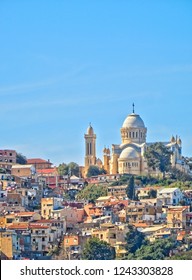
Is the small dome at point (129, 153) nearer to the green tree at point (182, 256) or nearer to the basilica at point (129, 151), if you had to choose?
the basilica at point (129, 151)

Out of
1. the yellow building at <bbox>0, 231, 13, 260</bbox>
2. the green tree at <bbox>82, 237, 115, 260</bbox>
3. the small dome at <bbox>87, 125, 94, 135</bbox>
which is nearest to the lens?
the yellow building at <bbox>0, 231, 13, 260</bbox>

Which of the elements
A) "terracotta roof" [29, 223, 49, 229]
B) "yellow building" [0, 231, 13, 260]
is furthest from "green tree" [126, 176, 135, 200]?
"yellow building" [0, 231, 13, 260]

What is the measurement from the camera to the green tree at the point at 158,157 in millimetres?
56188

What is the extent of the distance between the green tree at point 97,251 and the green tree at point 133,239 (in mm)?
1081

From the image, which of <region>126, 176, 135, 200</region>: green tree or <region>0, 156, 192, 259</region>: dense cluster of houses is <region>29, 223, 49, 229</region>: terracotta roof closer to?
<region>0, 156, 192, 259</region>: dense cluster of houses

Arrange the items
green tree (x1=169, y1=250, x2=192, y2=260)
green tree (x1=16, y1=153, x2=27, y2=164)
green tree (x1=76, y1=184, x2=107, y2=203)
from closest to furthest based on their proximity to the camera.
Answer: green tree (x1=169, y1=250, x2=192, y2=260), green tree (x1=76, y1=184, x2=107, y2=203), green tree (x1=16, y1=153, x2=27, y2=164)

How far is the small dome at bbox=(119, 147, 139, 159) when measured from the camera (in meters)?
57.5

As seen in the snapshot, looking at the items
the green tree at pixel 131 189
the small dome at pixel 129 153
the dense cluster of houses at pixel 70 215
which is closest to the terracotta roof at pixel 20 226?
the dense cluster of houses at pixel 70 215

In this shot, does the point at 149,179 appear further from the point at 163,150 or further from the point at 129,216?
the point at 129,216

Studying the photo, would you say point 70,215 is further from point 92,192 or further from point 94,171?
point 94,171

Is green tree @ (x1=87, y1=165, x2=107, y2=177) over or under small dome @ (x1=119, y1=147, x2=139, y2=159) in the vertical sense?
under

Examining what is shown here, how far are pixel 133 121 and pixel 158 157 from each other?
4.55 meters
